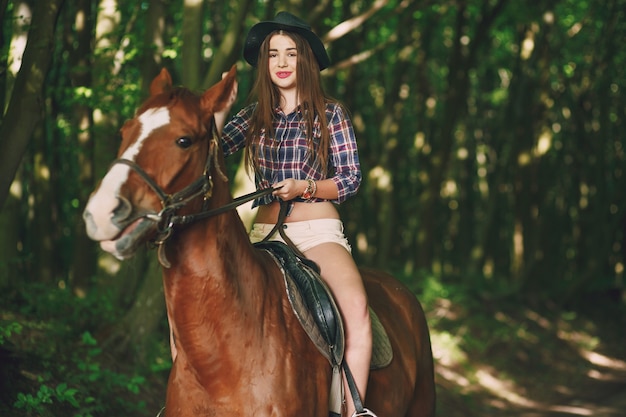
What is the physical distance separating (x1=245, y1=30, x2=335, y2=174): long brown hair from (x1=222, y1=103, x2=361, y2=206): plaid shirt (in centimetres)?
4

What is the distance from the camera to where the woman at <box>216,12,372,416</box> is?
5.01m

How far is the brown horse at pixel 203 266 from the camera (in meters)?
3.88

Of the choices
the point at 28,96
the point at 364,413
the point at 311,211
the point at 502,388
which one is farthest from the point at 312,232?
the point at 502,388

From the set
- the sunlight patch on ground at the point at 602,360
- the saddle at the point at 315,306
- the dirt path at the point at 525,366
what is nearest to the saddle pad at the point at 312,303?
the saddle at the point at 315,306

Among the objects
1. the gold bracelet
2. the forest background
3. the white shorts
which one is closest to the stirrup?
the white shorts

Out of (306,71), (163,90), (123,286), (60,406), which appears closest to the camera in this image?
(163,90)

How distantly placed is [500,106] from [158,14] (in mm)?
19366

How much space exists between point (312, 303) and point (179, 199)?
Result: 3.62ft

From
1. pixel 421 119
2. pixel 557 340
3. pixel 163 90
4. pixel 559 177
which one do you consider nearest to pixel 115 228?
pixel 163 90

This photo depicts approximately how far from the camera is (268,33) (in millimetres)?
5340

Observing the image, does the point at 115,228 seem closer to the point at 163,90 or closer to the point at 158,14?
the point at 163,90

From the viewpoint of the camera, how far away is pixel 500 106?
28.3 meters

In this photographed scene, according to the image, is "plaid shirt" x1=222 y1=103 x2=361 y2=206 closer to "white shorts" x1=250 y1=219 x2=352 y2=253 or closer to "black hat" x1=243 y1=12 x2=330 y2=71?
"white shorts" x1=250 y1=219 x2=352 y2=253

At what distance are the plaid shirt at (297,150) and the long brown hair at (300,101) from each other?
39 mm
